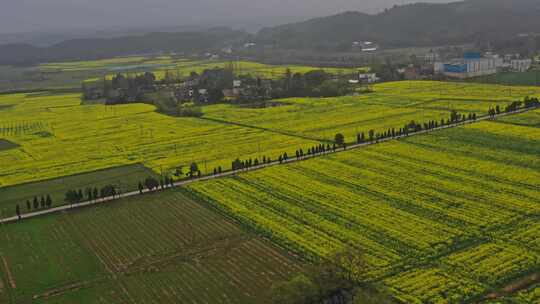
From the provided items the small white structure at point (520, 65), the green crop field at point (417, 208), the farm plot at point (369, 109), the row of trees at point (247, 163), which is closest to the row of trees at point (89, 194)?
the green crop field at point (417, 208)

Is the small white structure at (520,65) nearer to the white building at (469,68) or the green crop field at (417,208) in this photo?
the white building at (469,68)

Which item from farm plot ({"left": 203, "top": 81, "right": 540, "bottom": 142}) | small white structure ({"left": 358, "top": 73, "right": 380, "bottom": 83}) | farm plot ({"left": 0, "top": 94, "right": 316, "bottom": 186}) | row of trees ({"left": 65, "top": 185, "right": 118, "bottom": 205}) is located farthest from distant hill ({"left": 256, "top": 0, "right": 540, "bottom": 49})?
row of trees ({"left": 65, "top": 185, "right": 118, "bottom": 205})

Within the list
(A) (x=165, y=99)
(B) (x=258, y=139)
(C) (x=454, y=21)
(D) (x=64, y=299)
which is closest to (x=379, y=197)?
(D) (x=64, y=299)

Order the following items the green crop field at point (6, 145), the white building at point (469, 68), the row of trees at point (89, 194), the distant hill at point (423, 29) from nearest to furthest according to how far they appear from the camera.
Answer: the row of trees at point (89, 194)
the green crop field at point (6, 145)
the white building at point (469, 68)
the distant hill at point (423, 29)

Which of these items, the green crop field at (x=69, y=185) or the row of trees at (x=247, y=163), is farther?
the row of trees at (x=247, y=163)

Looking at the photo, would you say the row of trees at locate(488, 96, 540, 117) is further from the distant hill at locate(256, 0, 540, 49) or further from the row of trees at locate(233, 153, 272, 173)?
the distant hill at locate(256, 0, 540, 49)
